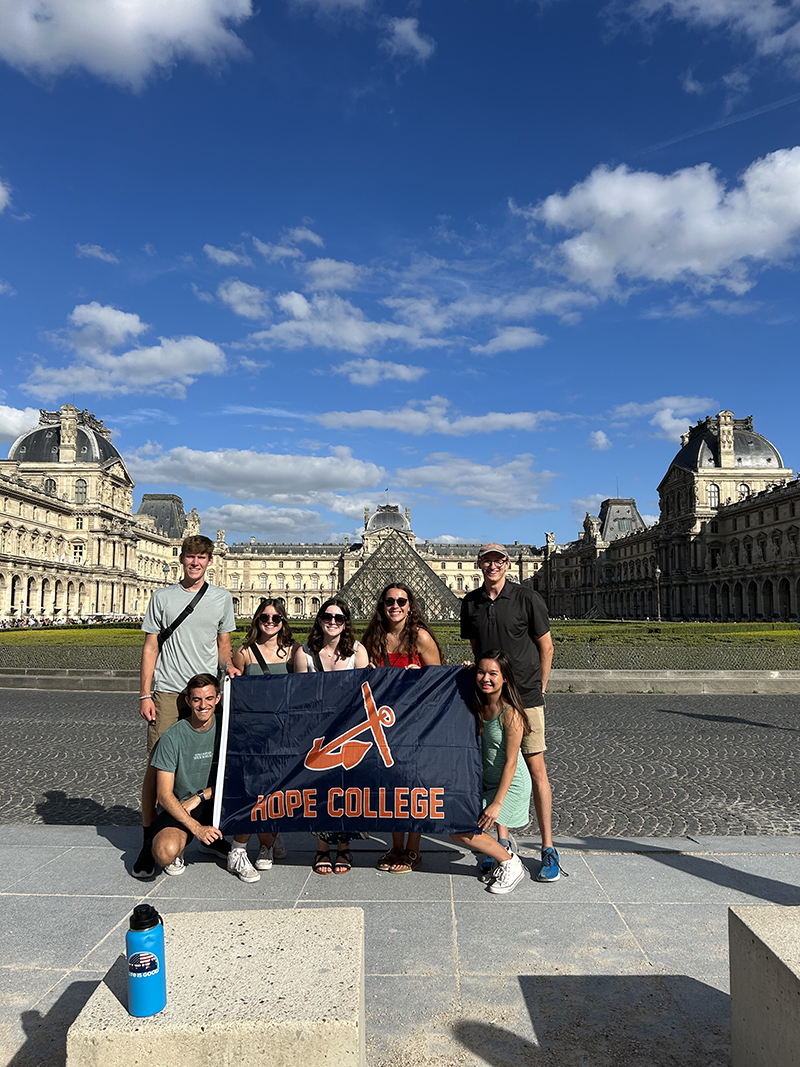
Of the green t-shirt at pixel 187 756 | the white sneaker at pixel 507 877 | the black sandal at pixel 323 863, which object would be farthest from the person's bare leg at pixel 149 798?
the white sneaker at pixel 507 877

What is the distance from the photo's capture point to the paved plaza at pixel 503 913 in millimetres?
2941

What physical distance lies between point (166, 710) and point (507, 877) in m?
2.50

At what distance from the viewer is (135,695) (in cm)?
1641

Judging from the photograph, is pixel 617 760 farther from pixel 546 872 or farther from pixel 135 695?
pixel 135 695

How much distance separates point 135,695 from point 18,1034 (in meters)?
14.3

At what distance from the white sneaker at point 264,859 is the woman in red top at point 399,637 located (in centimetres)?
78

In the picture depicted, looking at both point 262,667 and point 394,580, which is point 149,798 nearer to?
point 262,667

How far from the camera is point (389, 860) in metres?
4.88

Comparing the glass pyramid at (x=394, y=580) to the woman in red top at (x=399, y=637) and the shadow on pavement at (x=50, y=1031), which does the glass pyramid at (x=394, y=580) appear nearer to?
the woman in red top at (x=399, y=637)

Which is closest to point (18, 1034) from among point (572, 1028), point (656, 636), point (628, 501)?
point (572, 1028)

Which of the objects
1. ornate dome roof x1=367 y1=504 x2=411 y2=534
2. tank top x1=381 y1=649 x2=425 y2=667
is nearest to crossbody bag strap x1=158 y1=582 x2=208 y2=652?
tank top x1=381 y1=649 x2=425 y2=667

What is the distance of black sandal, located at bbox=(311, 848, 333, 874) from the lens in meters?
4.79

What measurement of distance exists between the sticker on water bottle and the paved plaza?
2.11ft

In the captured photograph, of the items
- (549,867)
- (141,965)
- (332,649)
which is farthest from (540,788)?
(141,965)
